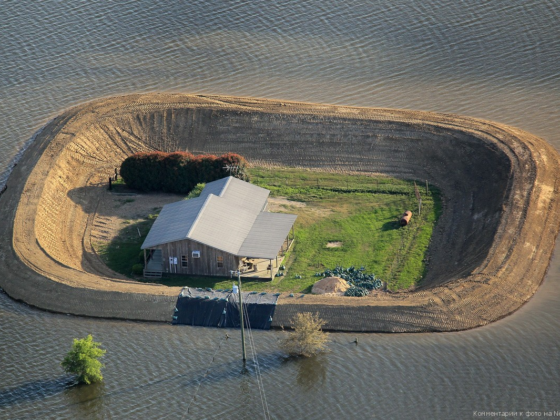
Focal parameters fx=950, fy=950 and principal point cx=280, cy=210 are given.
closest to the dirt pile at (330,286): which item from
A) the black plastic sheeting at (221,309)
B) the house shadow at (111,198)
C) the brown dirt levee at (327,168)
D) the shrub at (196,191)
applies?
the brown dirt levee at (327,168)

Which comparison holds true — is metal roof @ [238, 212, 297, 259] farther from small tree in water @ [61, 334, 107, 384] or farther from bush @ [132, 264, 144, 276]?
small tree in water @ [61, 334, 107, 384]

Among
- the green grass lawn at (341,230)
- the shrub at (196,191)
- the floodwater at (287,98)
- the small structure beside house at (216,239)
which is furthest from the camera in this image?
the shrub at (196,191)

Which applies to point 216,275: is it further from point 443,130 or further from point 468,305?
point 443,130

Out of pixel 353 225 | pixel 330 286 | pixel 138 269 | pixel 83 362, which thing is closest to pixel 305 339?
pixel 330 286

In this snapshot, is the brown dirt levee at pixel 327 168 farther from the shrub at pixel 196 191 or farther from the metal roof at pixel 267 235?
the shrub at pixel 196 191

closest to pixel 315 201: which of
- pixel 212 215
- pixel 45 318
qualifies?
pixel 212 215
